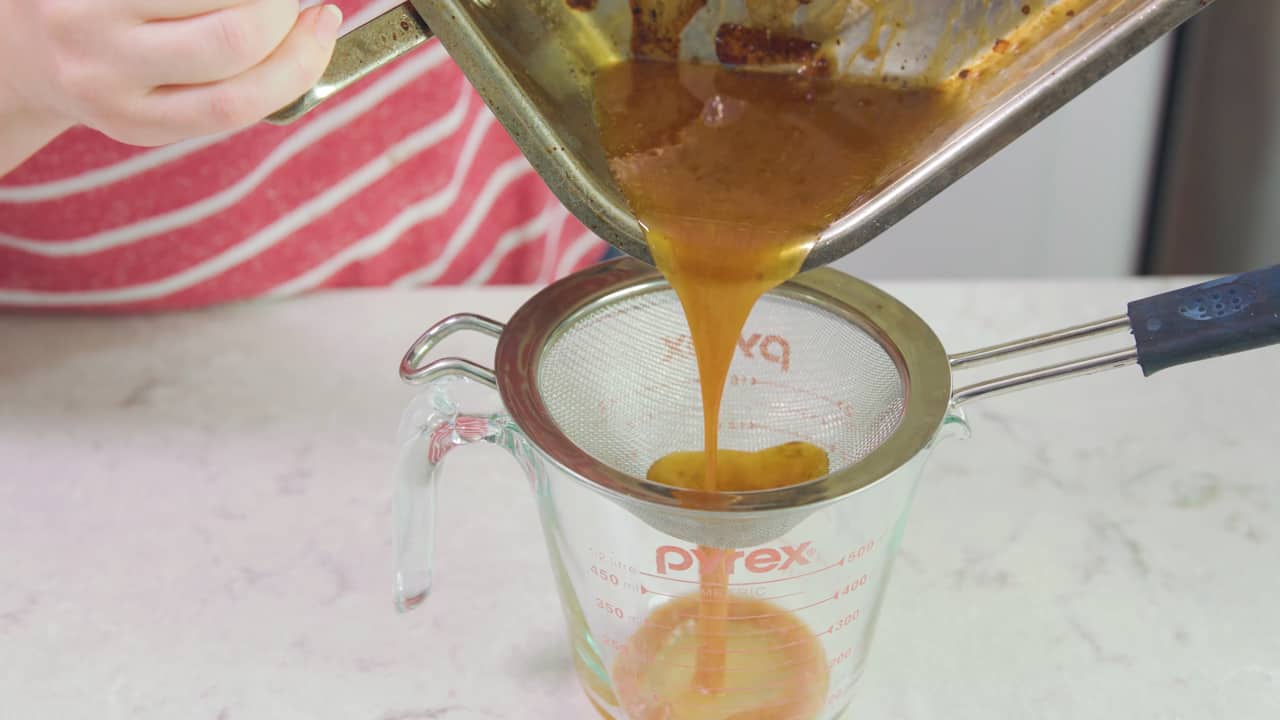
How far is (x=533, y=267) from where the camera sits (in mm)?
1312

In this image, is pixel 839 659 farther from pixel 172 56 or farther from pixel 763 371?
pixel 172 56

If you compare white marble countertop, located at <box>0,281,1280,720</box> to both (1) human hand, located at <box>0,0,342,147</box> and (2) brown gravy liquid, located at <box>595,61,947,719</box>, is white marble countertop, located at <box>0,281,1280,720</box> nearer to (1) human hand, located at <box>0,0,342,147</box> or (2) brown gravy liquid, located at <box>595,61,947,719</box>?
(2) brown gravy liquid, located at <box>595,61,947,719</box>

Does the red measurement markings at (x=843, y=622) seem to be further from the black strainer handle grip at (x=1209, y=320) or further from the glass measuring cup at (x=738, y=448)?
the black strainer handle grip at (x=1209, y=320)

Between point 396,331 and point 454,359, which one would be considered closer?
point 454,359

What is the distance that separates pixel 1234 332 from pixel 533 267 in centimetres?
80

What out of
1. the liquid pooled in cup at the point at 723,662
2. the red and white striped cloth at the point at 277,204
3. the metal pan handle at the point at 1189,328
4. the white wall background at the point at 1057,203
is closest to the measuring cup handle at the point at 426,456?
the liquid pooled in cup at the point at 723,662

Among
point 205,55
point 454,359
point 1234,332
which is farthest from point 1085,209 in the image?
point 205,55

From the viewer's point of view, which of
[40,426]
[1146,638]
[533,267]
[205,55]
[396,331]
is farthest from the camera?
[533,267]

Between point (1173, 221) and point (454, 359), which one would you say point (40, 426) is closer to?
point (454, 359)

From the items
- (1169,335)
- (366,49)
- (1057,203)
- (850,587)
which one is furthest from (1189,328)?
(1057,203)

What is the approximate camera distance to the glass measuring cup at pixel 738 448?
0.64 meters

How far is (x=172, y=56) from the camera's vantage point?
24.9 inches

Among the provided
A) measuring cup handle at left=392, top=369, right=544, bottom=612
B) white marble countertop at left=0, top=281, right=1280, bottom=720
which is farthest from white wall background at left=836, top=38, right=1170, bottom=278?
measuring cup handle at left=392, top=369, right=544, bottom=612

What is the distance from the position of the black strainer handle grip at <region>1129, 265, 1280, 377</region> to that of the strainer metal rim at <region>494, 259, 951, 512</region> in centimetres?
11
